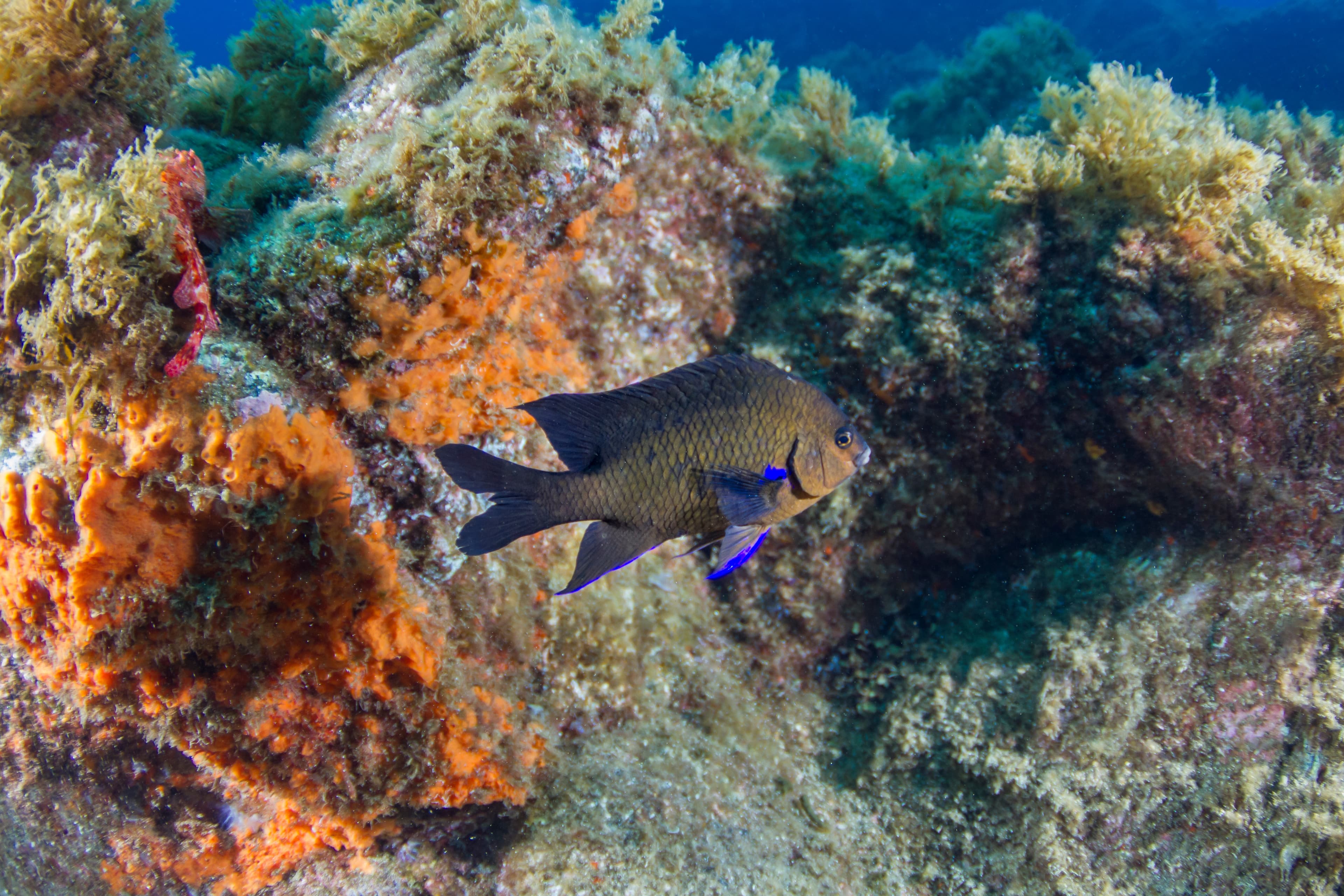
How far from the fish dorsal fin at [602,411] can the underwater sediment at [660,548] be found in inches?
44.5

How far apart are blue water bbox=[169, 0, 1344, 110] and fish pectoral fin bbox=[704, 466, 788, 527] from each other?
393 cm

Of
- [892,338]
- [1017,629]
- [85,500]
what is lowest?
[1017,629]

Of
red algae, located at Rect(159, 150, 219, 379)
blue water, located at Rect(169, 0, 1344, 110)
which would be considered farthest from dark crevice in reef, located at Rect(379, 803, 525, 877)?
blue water, located at Rect(169, 0, 1344, 110)

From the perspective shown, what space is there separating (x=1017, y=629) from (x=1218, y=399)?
1638mm

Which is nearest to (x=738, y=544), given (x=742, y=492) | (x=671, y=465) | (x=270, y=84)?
(x=742, y=492)

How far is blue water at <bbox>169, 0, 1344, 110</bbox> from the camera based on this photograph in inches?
650

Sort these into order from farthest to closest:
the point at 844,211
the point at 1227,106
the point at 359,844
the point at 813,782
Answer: the point at 1227,106 < the point at 844,211 < the point at 813,782 < the point at 359,844

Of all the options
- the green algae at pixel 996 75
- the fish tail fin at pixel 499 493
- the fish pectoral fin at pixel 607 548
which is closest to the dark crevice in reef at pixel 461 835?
the fish pectoral fin at pixel 607 548

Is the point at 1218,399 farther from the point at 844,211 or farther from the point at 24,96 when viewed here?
the point at 24,96

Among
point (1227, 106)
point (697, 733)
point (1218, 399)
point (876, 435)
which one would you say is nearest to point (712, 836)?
point (697, 733)

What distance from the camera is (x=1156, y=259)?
10.2ft

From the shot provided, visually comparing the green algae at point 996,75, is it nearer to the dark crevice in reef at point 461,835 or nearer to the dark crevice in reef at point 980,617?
the dark crevice in reef at point 980,617

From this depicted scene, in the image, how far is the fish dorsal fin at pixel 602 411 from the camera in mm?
1876

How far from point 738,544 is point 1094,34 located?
31393 mm
